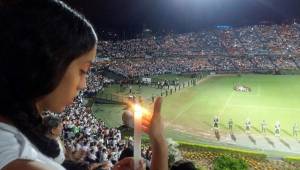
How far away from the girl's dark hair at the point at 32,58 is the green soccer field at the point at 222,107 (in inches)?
639

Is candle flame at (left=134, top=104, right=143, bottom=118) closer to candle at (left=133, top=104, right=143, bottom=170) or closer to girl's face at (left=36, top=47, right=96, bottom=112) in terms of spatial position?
candle at (left=133, top=104, right=143, bottom=170)

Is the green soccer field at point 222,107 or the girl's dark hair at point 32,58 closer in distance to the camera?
the girl's dark hair at point 32,58

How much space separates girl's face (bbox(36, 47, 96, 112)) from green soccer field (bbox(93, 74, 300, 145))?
16.2 meters

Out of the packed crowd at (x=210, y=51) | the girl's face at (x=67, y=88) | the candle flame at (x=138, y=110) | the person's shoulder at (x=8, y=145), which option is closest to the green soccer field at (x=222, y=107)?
the packed crowd at (x=210, y=51)

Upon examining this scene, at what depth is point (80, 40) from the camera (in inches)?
43.3

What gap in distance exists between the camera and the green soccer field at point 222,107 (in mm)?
18578

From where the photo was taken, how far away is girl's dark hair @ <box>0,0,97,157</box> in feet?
3.32

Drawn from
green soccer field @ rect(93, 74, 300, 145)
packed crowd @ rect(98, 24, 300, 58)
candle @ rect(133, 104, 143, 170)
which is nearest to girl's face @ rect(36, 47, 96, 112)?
candle @ rect(133, 104, 143, 170)

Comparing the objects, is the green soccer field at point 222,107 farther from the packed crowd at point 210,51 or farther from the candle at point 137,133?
the candle at point 137,133

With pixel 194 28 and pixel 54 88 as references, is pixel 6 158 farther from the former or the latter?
pixel 194 28

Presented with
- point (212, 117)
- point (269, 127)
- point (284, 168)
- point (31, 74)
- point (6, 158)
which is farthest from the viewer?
point (212, 117)

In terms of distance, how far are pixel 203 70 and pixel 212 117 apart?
1660 cm

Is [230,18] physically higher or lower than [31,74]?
higher

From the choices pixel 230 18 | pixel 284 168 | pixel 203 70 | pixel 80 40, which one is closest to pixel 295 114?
pixel 284 168
